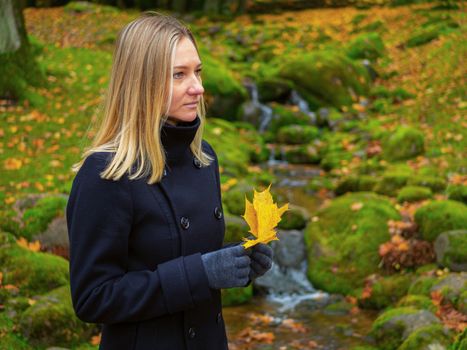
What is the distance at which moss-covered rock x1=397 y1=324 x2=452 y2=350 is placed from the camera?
5191 millimetres

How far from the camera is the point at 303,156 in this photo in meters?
12.3

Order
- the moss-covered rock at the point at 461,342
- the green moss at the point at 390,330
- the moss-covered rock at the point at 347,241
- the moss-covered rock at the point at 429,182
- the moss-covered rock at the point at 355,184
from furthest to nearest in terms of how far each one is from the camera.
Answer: the moss-covered rock at the point at 355,184, the moss-covered rock at the point at 429,182, the moss-covered rock at the point at 347,241, the green moss at the point at 390,330, the moss-covered rock at the point at 461,342

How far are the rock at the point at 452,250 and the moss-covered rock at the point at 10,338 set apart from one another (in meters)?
4.52

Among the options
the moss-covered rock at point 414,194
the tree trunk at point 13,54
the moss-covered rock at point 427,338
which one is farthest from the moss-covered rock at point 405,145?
the tree trunk at point 13,54

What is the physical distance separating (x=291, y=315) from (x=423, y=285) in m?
1.53

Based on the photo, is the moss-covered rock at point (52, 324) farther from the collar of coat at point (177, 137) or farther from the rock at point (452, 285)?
the rock at point (452, 285)

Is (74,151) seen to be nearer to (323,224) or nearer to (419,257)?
(323,224)

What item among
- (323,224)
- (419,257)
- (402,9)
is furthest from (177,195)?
(402,9)

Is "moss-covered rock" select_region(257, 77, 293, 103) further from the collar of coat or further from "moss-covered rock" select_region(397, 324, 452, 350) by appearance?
the collar of coat

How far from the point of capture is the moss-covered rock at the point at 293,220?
8742mm

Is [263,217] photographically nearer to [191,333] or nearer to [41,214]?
[191,333]

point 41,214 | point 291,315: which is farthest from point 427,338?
point 41,214

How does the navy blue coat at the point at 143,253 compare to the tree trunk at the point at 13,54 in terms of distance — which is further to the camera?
the tree trunk at the point at 13,54

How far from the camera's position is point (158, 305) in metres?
2.16
